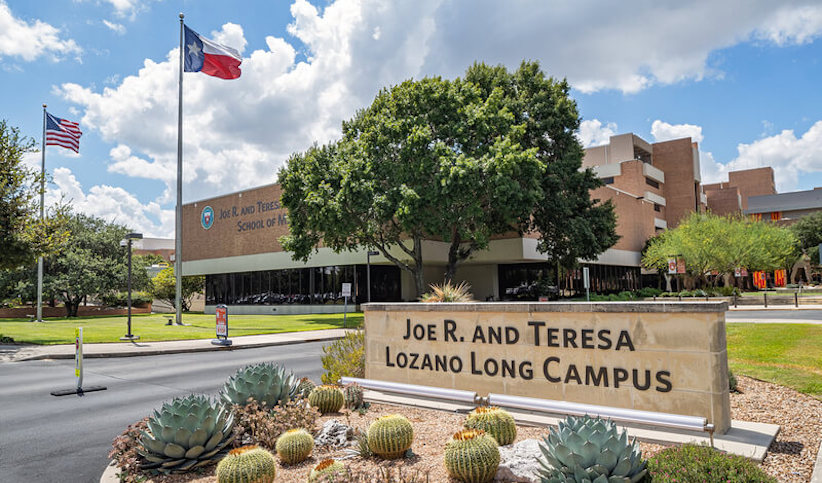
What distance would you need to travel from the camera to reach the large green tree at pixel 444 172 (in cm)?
2798

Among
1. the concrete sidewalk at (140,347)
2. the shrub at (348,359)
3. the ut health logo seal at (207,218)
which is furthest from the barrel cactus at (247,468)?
the ut health logo seal at (207,218)

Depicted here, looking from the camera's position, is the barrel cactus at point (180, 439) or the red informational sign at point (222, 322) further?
the red informational sign at point (222, 322)

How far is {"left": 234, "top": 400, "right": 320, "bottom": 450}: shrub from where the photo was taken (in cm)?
643

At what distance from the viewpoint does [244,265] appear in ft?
165

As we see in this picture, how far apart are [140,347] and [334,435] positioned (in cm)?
1684

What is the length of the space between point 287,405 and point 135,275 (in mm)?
51468

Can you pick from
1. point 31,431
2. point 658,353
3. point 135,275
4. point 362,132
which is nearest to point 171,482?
point 31,431

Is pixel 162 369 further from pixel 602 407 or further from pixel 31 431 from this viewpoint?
pixel 602 407

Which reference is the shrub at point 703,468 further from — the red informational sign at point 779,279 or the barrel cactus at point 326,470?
the red informational sign at point 779,279

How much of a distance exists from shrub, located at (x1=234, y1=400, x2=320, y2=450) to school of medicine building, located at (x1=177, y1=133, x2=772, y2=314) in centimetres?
3307

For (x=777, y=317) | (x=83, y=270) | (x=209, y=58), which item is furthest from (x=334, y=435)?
(x=83, y=270)

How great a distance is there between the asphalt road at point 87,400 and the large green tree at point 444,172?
11.2 metres

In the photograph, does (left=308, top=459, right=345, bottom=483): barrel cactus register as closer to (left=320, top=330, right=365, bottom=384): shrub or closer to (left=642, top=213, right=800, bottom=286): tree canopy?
(left=320, top=330, right=365, bottom=384): shrub

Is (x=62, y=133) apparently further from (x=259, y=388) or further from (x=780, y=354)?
(x=780, y=354)
